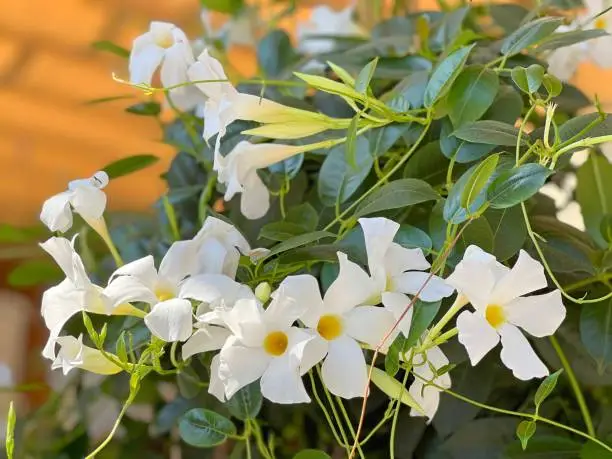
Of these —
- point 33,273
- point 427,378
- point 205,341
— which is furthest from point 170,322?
point 33,273

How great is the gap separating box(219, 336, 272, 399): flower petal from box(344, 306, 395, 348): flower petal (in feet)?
0.14

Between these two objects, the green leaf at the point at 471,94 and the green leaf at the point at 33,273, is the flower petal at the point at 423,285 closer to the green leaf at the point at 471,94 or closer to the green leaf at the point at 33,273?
the green leaf at the point at 471,94

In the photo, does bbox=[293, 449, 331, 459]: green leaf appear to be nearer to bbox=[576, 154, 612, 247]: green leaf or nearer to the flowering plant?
the flowering plant

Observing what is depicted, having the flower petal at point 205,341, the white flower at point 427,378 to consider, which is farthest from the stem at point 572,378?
the flower petal at point 205,341

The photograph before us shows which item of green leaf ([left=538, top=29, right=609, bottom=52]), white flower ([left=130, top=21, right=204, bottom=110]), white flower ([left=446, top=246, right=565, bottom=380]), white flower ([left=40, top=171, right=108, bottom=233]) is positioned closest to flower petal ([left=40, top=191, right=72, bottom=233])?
white flower ([left=40, top=171, right=108, bottom=233])

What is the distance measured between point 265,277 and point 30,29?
714 mm

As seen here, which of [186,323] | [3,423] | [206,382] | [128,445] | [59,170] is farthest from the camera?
[59,170]

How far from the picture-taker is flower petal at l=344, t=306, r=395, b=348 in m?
0.35

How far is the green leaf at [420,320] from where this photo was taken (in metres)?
0.35

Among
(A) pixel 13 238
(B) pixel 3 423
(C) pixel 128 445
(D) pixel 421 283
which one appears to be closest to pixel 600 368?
A: (D) pixel 421 283

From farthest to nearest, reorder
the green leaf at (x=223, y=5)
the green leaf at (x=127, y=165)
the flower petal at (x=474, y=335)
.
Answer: the green leaf at (x=223, y=5) < the green leaf at (x=127, y=165) < the flower petal at (x=474, y=335)

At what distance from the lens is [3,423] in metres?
0.92

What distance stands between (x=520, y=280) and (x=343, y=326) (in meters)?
0.09

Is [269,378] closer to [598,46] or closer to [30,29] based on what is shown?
[598,46]
